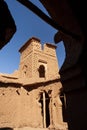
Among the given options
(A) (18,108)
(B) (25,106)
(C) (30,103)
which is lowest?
(A) (18,108)

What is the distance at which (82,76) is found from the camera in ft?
9.88

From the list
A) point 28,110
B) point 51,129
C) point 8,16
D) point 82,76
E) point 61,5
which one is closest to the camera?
point 8,16

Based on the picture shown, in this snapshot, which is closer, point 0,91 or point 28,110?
point 0,91

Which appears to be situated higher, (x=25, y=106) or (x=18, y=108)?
(x=25, y=106)

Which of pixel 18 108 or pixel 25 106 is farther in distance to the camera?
pixel 25 106

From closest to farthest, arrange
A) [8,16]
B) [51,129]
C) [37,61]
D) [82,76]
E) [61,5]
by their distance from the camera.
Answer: [8,16] → [82,76] → [61,5] → [51,129] → [37,61]

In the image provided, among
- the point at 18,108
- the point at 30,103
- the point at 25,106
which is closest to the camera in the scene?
the point at 18,108

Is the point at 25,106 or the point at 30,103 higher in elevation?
the point at 30,103

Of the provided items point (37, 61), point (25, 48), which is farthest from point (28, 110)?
point (25, 48)

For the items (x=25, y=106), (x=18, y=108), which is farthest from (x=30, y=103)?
(x=18, y=108)

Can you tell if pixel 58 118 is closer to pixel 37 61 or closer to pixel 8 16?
pixel 37 61

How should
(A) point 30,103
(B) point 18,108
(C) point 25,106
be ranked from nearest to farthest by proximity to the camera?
(B) point 18,108
(C) point 25,106
(A) point 30,103

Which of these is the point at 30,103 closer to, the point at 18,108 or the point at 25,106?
the point at 25,106

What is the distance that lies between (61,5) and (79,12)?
42 centimetres
